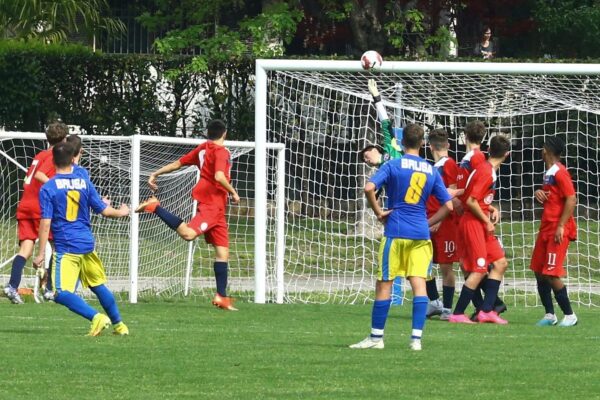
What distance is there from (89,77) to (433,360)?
1611 cm

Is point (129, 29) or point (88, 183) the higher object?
point (129, 29)

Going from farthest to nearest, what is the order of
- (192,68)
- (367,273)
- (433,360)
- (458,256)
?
(192,68)
(367,273)
(458,256)
(433,360)

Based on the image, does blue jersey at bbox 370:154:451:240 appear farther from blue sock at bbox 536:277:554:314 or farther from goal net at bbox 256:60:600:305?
goal net at bbox 256:60:600:305

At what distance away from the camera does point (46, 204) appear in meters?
11.3

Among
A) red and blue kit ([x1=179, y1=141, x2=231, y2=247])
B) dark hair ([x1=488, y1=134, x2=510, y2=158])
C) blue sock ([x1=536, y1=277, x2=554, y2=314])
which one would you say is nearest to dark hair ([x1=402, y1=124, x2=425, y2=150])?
dark hair ([x1=488, y1=134, x2=510, y2=158])

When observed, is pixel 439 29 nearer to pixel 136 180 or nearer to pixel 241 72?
pixel 241 72

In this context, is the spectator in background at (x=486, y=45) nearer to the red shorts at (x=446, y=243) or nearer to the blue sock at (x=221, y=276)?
the red shorts at (x=446, y=243)

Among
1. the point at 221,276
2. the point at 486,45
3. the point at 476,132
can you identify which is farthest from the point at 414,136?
the point at 486,45

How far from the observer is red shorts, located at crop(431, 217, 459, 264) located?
1372 centimetres

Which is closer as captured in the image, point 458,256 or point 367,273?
point 458,256

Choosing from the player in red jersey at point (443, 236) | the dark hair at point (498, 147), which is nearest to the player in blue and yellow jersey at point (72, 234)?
the player in red jersey at point (443, 236)

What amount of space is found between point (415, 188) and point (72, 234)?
9.24ft

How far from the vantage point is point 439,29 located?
25328mm

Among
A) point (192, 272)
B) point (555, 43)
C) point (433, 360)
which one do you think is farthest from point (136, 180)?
point (555, 43)
